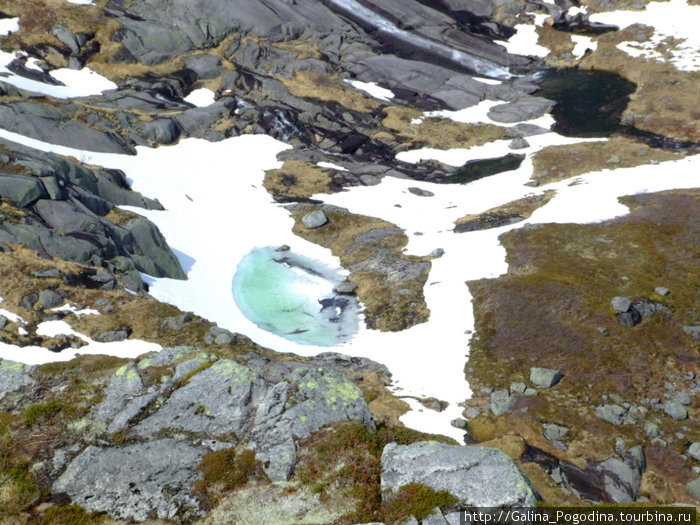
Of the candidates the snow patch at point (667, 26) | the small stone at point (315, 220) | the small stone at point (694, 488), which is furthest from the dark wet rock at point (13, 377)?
the snow patch at point (667, 26)

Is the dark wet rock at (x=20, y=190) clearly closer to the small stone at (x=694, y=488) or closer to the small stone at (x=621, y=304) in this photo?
the small stone at (x=621, y=304)

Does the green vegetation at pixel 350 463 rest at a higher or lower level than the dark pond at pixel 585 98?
higher

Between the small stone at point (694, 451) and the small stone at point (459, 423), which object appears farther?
the small stone at point (459, 423)

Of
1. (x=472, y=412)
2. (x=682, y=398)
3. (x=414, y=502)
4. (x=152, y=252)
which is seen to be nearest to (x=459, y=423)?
(x=472, y=412)

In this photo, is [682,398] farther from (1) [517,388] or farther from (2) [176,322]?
(2) [176,322]

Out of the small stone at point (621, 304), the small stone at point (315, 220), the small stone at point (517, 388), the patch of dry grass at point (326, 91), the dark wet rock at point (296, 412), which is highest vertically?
the dark wet rock at point (296, 412)

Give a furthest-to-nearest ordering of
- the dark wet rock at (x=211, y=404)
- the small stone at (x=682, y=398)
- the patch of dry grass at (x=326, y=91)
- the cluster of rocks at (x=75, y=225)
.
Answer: the patch of dry grass at (x=326, y=91), the cluster of rocks at (x=75, y=225), the small stone at (x=682, y=398), the dark wet rock at (x=211, y=404)
